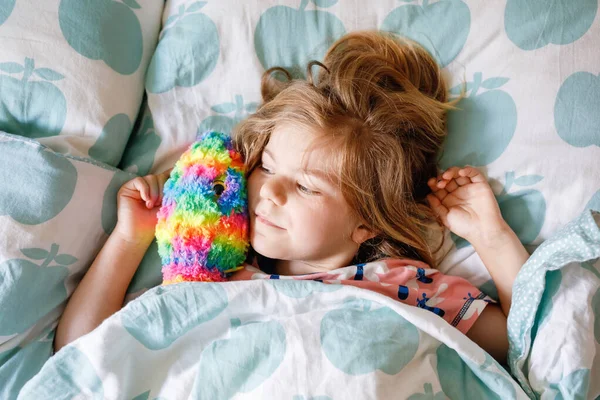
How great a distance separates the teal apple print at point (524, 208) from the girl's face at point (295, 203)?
0.28m

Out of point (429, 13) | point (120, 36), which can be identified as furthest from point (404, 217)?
point (120, 36)

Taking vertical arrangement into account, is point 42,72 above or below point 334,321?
above

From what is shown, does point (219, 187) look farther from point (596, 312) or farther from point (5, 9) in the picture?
point (596, 312)

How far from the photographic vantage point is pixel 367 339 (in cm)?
85

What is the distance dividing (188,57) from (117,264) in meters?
0.41

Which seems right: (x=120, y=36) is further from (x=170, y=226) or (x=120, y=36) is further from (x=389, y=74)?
(x=389, y=74)

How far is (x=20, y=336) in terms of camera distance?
951 mm

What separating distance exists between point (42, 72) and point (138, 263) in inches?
14.8

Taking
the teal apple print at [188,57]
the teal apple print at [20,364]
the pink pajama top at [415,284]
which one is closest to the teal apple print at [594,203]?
the pink pajama top at [415,284]

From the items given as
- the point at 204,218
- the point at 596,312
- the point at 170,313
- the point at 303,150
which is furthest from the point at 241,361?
the point at 596,312

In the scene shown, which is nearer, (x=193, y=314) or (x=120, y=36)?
(x=193, y=314)

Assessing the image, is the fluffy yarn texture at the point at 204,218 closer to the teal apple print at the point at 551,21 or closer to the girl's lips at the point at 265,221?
the girl's lips at the point at 265,221

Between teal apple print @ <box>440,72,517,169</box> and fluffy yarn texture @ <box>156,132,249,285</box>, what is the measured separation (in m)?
0.40

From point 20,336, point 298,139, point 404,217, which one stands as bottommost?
point 20,336
